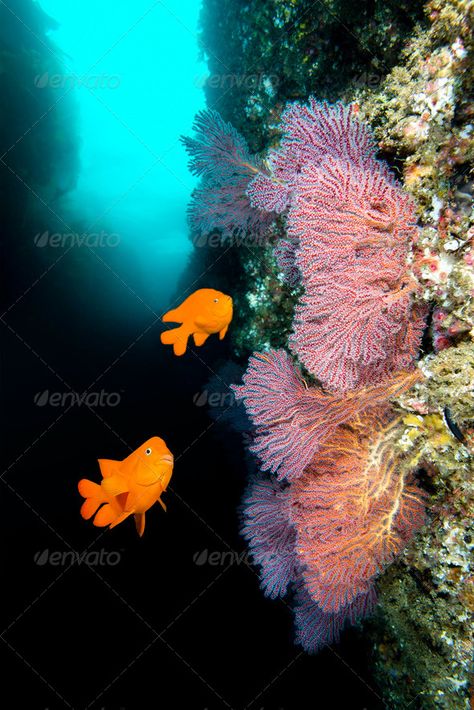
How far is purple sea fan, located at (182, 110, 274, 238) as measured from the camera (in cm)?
321

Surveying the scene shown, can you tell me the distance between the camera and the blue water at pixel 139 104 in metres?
15.4

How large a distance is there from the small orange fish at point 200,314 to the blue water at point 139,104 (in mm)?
6464

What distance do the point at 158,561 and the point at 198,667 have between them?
172cm

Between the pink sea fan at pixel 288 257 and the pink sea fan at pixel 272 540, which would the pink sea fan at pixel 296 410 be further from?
the pink sea fan at pixel 272 540

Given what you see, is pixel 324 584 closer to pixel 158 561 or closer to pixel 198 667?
pixel 158 561

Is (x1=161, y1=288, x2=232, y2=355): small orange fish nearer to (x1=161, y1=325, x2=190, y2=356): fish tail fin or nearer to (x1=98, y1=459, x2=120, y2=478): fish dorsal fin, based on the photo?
(x1=161, y1=325, x2=190, y2=356): fish tail fin

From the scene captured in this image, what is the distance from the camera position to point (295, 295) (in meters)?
3.69

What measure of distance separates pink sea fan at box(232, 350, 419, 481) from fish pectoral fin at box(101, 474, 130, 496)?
0.92 m

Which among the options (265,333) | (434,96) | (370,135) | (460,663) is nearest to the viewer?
(434,96)

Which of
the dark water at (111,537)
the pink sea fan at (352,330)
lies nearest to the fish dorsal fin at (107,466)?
the pink sea fan at (352,330)

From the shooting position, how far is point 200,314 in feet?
8.59

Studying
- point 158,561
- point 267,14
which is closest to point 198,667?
point 158,561

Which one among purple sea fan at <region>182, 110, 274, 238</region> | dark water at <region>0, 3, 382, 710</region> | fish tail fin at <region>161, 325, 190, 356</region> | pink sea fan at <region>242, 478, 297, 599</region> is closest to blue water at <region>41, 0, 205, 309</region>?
dark water at <region>0, 3, 382, 710</region>

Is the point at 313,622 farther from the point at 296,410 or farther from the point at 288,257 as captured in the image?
the point at 288,257
